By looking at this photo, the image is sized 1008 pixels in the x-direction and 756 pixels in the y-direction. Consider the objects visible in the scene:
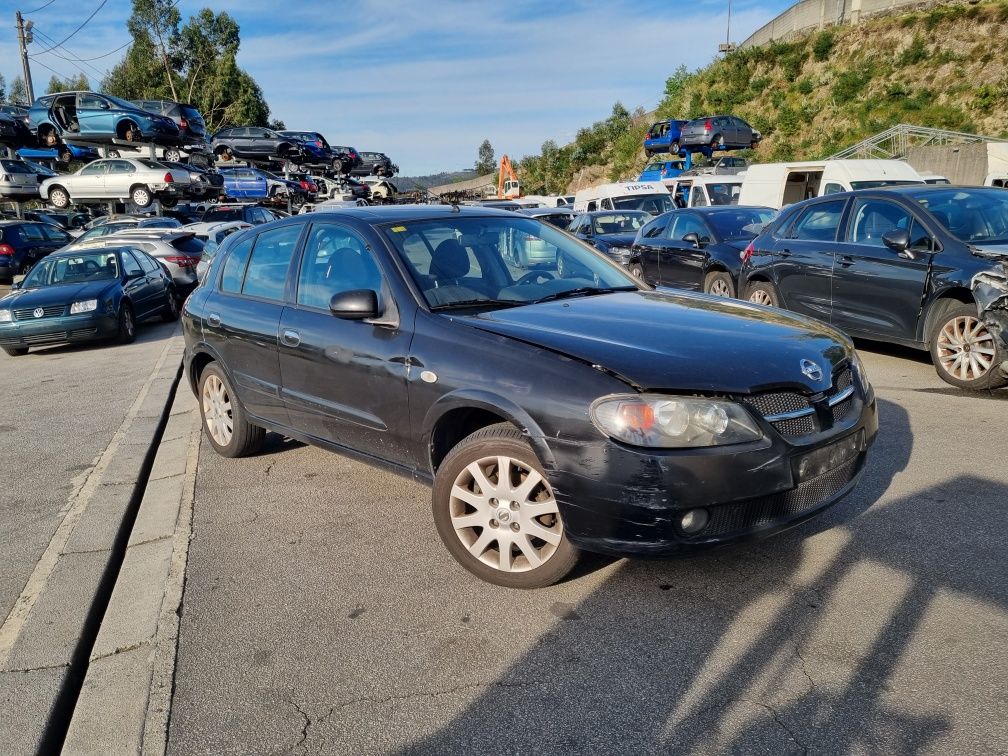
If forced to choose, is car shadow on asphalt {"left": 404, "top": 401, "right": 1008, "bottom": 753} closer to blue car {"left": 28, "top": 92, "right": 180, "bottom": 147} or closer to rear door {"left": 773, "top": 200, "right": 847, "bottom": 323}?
rear door {"left": 773, "top": 200, "right": 847, "bottom": 323}

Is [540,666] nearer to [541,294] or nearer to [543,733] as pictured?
[543,733]

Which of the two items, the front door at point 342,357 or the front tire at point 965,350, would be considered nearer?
the front door at point 342,357

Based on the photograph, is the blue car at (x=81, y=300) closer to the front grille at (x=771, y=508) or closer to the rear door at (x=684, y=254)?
the rear door at (x=684, y=254)

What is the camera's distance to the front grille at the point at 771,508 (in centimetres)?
327

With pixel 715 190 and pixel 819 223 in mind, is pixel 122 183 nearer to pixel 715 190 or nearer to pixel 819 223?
pixel 715 190

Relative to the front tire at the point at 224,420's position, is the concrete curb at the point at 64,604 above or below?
below

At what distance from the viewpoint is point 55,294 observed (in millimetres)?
12461

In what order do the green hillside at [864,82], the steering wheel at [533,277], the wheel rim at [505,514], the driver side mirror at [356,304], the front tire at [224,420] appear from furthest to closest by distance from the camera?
1. the green hillside at [864,82]
2. the front tire at [224,420]
3. the steering wheel at [533,277]
4. the driver side mirror at [356,304]
5. the wheel rim at [505,514]

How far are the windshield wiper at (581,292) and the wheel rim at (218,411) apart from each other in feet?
8.42

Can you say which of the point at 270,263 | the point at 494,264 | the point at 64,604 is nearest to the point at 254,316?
the point at 270,263

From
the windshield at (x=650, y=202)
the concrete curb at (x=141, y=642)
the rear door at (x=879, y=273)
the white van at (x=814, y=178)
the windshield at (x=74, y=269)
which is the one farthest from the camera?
the windshield at (x=650, y=202)

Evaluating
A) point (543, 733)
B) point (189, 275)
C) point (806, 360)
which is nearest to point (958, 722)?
point (543, 733)

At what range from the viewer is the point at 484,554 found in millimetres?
3725

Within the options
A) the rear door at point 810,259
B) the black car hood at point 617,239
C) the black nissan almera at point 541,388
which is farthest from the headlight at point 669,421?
the black car hood at point 617,239
